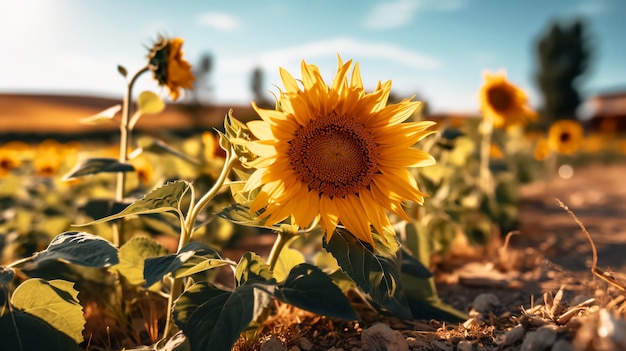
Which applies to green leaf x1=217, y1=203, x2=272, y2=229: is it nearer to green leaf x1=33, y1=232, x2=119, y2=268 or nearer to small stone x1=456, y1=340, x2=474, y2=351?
green leaf x1=33, y1=232, x2=119, y2=268

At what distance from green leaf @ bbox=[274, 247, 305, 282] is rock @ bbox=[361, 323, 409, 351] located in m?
0.38

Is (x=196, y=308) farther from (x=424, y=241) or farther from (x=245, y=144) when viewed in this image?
(x=424, y=241)

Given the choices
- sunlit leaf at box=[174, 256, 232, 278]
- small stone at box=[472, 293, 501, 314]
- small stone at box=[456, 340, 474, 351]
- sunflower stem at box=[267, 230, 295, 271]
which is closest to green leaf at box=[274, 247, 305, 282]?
sunflower stem at box=[267, 230, 295, 271]

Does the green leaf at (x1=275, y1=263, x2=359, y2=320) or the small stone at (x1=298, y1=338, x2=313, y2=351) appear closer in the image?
the green leaf at (x1=275, y1=263, x2=359, y2=320)

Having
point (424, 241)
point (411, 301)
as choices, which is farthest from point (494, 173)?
point (411, 301)

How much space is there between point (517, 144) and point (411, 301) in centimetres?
469

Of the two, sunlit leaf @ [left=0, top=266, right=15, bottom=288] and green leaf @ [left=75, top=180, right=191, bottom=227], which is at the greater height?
green leaf @ [left=75, top=180, right=191, bottom=227]

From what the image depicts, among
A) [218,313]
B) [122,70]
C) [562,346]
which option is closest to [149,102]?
[122,70]

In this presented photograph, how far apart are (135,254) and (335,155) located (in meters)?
0.89

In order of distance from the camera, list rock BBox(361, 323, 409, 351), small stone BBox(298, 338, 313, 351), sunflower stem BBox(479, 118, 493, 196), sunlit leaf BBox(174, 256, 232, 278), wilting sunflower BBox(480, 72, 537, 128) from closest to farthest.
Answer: sunlit leaf BBox(174, 256, 232, 278) → rock BBox(361, 323, 409, 351) → small stone BBox(298, 338, 313, 351) → sunflower stem BBox(479, 118, 493, 196) → wilting sunflower BBox(480, 72, 537, 128)

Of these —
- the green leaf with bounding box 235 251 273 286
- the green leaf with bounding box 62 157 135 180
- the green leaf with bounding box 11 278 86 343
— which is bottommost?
the green leaf with bounding box 11 278 86 343

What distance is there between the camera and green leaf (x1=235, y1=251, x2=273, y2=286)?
5.85 feet

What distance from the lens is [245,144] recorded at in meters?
1.60

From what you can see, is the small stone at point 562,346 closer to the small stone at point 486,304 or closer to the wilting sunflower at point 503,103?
the small stone at point 486,304
